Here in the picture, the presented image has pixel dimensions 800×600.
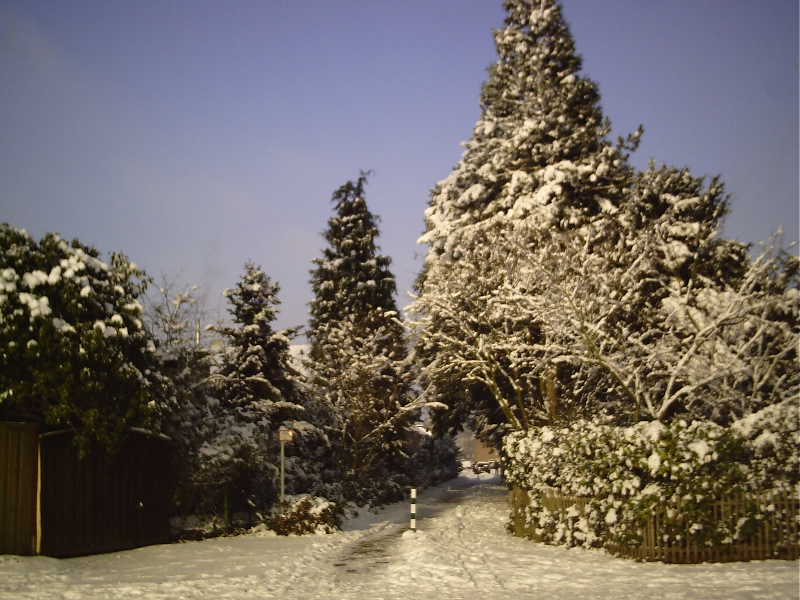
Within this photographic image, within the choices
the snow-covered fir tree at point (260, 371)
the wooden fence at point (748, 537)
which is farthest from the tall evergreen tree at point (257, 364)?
the wooden fence at point (748, 537)

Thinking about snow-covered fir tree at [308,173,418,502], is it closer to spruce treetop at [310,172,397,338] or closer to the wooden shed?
spruce treetop at [310,172,397,338]

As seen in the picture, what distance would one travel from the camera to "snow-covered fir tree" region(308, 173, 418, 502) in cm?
2688

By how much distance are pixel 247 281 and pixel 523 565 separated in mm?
17906

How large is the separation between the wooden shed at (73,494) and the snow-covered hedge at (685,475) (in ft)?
30.2

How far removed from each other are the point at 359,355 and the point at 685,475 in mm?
17818

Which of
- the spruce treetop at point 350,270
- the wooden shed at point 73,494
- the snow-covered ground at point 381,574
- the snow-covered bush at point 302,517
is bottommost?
the snow-covered bush at point 302,517

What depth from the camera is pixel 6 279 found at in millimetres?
11594

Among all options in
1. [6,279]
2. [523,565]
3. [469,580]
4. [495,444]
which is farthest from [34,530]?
[495,444]

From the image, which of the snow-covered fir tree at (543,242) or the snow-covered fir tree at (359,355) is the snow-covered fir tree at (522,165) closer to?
the snow-covered fir tree at (543,242)

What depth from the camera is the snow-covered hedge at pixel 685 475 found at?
10.6 m

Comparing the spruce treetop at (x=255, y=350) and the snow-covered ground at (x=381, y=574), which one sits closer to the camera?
the snow-covered ground at (x=381, y=574)

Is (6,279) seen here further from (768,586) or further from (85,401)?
(768,586)

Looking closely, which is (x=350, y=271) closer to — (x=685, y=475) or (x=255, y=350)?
(x=255, y=350)

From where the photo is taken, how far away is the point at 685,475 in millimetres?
10812
